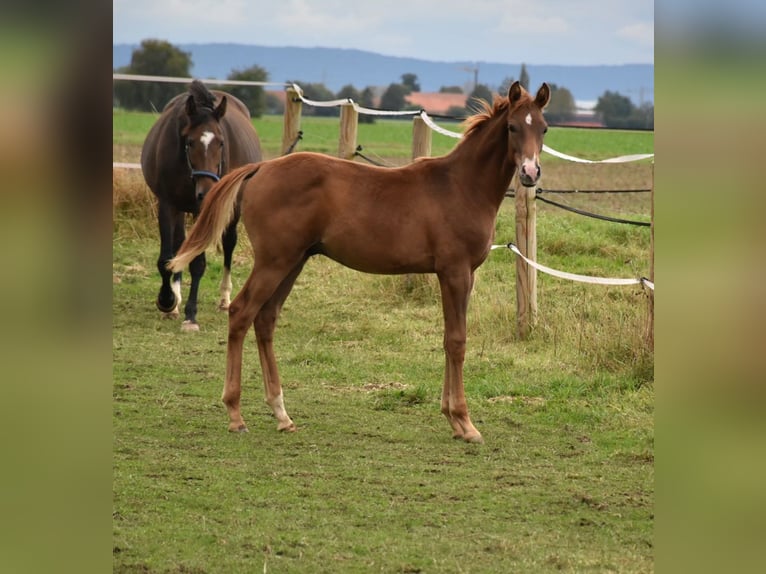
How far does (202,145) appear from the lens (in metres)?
7.60

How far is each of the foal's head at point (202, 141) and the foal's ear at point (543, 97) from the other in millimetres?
3089

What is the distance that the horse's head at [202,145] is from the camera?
7609mm

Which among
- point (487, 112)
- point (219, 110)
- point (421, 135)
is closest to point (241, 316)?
point (487, 112)

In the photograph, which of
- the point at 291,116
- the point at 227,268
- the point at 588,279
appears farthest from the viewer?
the point at 291,116

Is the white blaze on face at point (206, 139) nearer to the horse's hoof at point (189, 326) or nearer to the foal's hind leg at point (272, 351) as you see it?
the horse's hoof at point (189, 326)

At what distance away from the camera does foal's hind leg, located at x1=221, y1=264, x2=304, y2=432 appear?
5.51m

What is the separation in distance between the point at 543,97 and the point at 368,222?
117 centimetres

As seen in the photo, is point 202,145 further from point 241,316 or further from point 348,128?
point 348,128

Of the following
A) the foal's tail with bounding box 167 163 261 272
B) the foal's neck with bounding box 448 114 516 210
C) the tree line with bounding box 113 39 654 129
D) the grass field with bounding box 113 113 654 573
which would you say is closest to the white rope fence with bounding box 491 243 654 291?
the grass field with bounding box 113 113 654 573

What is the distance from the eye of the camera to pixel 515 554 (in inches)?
141
